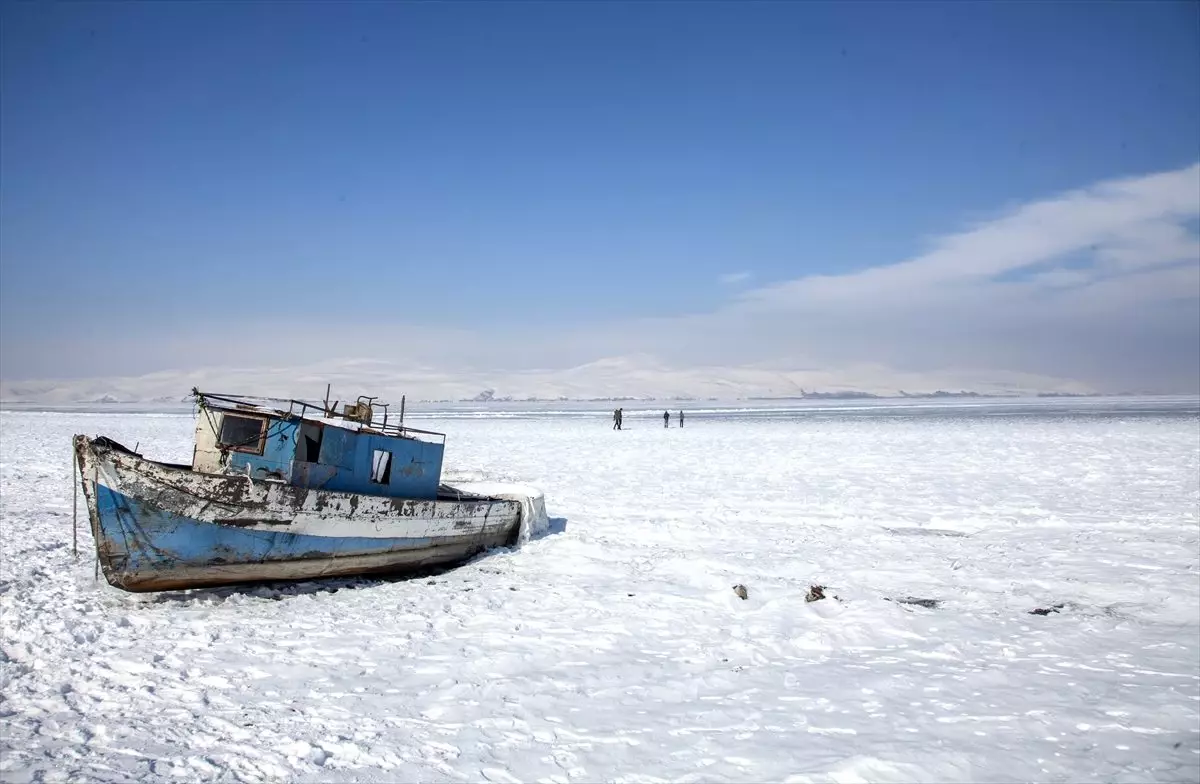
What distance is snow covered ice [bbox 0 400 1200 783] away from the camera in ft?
20.6

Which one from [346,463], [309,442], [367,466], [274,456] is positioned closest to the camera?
[274,456]

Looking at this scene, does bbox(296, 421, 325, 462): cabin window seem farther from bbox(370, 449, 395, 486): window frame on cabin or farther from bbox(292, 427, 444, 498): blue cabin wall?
bbox(370, 449, 395, 486): window frame on cabin

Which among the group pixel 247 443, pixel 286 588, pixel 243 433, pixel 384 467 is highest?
pixel 243 433

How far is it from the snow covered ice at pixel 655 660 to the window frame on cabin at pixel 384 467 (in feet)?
6.47

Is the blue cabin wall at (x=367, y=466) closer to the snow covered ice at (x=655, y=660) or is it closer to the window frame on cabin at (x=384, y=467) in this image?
the window frame on cabin at (x=384, y=467)

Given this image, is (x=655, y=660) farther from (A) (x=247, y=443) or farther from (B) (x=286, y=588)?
(A) (x=247, y=443)

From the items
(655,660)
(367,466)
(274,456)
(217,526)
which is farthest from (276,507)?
(655,660)

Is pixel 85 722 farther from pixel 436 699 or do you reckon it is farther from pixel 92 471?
pixel 92 471

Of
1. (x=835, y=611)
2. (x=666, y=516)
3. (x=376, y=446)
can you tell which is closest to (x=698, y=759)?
(x=835, y=611)

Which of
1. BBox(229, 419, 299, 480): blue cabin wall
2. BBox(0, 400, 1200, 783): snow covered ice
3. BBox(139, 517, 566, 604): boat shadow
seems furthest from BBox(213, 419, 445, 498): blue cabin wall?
BBox(0, 400, 1200, 783): snow covered ice

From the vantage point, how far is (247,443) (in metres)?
12.0

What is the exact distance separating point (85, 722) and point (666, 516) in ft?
41.0

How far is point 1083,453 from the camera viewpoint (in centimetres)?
2880

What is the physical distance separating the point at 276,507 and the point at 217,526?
32.8 inches
